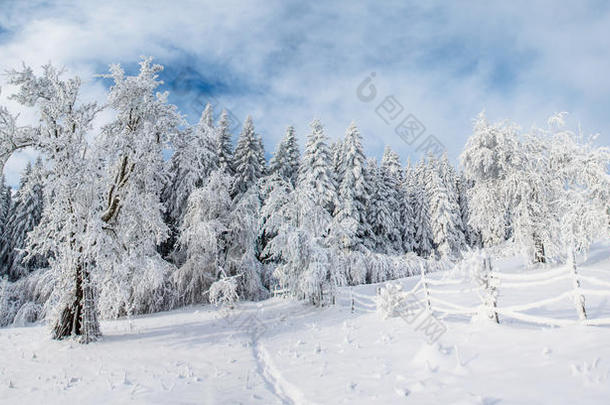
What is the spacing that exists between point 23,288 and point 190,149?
17.2 meters

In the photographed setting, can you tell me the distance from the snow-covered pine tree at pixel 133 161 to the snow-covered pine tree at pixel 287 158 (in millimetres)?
17308

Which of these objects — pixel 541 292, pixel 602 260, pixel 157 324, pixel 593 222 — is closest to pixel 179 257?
pixel 157 324

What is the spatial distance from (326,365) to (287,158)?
2529 centimetres

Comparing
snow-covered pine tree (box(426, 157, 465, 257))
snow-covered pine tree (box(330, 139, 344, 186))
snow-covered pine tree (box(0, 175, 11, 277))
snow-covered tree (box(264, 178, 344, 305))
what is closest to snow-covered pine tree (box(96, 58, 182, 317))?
snow-covered tree (box(264, 178, 344, 305))

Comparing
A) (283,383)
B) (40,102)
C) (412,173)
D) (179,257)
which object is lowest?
(283,383)

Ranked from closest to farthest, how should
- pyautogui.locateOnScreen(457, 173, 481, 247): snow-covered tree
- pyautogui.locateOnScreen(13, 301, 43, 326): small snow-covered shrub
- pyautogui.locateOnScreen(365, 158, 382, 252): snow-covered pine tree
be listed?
pyautogui.locateOnScreen(13, 301, 43, 326): small snow-covered shrub
pyautogui.locateOnScreen(365, 158, 382, 252): snow-covered pine tree
pyautogui.locateOnScreen(457, 173, 481, 247): snow-covered tree

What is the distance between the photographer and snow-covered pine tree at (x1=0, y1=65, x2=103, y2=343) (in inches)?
434

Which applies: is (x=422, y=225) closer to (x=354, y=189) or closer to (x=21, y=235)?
(x=354, y=189)

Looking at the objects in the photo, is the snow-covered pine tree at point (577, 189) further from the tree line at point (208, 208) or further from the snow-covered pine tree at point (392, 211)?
the snow-covered pine tree at point (392, 211)

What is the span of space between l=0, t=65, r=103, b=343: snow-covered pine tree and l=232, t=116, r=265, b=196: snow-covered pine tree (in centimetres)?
1528

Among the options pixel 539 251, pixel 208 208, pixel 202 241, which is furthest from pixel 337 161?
pixel 539 251

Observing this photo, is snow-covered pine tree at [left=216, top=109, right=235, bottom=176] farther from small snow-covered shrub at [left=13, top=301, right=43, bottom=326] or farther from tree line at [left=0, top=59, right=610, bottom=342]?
small snow-covered shrub at [left=13, top=301, right=43, bottom=326]

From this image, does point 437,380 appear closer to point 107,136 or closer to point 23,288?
point 107,136

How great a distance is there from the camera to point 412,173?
159 feet
